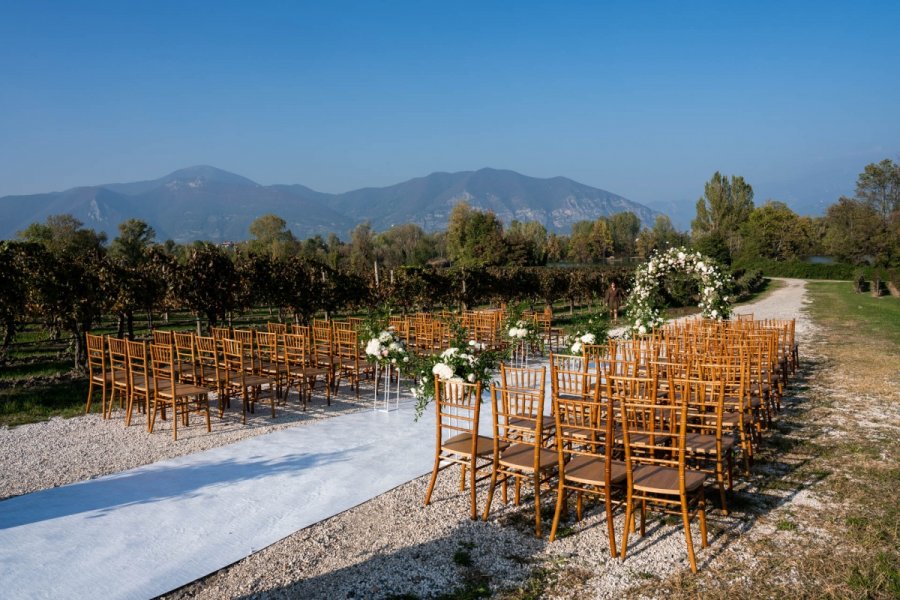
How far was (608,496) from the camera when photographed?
4.04 m

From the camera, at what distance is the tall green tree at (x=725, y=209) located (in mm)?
73312

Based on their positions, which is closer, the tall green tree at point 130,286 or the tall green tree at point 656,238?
the tall green tree at point 130,286

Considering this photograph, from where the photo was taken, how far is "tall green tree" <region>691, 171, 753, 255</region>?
73.3 meters

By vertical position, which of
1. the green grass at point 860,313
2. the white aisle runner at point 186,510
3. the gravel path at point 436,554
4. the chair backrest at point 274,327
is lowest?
the green grass at point 860,313

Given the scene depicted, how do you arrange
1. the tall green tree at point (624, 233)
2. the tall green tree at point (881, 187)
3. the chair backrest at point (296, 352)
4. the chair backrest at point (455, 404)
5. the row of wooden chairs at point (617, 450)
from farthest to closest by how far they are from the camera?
1. the tall green tree at point (624, 233)
2. the tall green tree at point (881, 187)
3. the chair backrest at point (296, 352)
4. the chair backrest at point (455, 404)
5. the row of wooden chairs at point (617, 450)

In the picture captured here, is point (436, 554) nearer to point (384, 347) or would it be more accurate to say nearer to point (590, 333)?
point (384, 347)

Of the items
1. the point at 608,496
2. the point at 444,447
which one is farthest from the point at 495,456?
the point at 608,496

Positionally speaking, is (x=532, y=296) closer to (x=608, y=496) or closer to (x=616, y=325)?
(x=616, y=325)

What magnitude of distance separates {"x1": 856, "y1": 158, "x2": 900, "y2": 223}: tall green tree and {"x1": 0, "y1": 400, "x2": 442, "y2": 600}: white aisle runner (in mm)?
70022

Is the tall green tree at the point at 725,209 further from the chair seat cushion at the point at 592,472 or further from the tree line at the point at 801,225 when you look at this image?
the chair seat cushion at the point at 592,472

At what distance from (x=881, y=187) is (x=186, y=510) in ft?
243

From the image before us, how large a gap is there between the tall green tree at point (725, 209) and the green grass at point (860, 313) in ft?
134

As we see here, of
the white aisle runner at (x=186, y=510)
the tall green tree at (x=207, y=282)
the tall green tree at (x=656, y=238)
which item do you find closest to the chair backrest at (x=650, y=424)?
the white aisle runner at (x=186, y=510)

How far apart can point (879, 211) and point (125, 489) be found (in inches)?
2863
